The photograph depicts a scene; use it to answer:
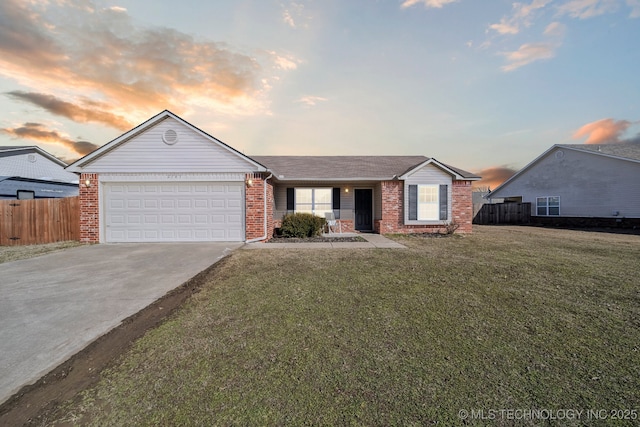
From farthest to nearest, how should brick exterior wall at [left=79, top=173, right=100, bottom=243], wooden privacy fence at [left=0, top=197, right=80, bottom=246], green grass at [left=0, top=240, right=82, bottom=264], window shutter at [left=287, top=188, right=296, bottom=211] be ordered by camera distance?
window shutter at [left=287, top=188, right=296, bottom=211]
wooden privacy fence at [left=0, top=197, right=80, bottom=246]
brick exterior wall at [left=79, top=173, right=100, bottom=243]
green grass at [left=0, top=240, right=82, bottom=264]

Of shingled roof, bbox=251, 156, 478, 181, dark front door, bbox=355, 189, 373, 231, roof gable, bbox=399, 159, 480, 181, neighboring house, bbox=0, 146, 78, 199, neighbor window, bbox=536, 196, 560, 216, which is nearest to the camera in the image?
roof gable, bbox=399, 159, 480, 181

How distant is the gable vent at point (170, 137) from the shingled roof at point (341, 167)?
409cm

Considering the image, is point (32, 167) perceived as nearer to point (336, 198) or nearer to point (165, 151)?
point (165, 151)

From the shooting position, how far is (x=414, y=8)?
10.7 meters

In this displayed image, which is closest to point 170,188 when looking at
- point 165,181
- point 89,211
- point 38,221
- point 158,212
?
point 165,181

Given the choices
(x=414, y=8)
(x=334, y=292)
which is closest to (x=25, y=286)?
(x=334, y=292)

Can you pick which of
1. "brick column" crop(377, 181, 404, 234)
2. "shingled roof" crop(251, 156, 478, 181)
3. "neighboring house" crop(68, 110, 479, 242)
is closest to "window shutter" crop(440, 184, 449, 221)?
"shingled roof" crop(251, 156, 478, 181)

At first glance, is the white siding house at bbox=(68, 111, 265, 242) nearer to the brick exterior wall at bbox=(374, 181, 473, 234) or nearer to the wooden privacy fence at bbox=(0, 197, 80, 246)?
the wooden privacy fence at bbox=(0, 197, 80, 246)

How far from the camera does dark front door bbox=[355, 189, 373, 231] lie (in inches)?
611

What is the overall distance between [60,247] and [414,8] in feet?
55.4

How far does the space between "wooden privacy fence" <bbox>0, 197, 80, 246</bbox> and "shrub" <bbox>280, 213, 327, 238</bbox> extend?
890cm

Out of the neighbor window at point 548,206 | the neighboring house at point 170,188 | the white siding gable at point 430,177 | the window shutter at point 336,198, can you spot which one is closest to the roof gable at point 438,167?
the white siding gable at point 430,177

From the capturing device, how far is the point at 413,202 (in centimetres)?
1374

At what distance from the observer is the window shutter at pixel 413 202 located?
44.9 ft
